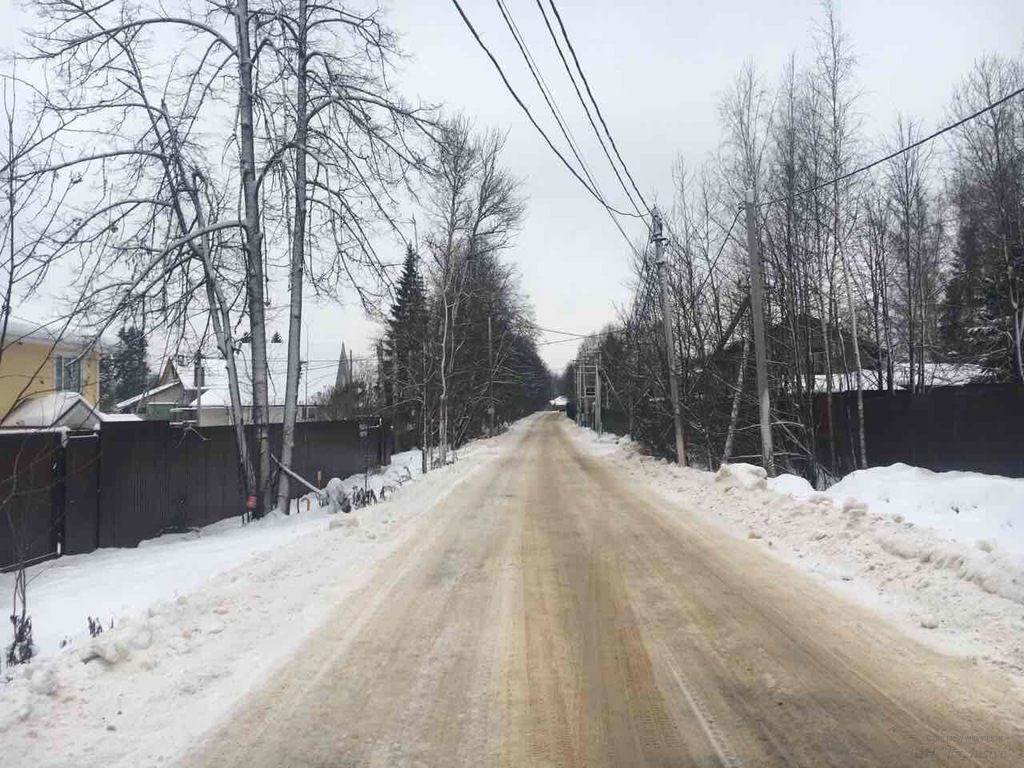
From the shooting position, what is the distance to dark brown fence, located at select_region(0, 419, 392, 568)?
830 centimetres

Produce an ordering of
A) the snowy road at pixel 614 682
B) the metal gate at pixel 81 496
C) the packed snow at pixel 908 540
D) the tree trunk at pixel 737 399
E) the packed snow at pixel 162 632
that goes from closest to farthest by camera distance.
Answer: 1. the snowy road at pixel 614 682
2. the packed snow at pixel 162 632
3. the packed snow at pixel 908 540
4. the metal gate at pixel 81 496
5. the tree trunk at pixel 737 399

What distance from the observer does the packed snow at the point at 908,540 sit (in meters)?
5.44

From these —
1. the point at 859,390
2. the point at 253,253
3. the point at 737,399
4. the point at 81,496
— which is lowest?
the point at 81,496

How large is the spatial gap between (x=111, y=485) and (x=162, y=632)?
5.83 meters

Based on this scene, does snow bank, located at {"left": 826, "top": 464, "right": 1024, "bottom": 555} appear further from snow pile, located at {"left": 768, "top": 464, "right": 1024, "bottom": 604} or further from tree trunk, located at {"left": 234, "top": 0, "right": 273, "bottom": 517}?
tree trunk, located at {"left": 234, "top": 0, "right": 273, "bottom": 517}

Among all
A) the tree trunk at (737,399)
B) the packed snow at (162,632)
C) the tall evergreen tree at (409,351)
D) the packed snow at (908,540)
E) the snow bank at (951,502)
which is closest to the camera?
the packed snow at (162,632)

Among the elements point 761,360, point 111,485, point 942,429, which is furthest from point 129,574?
point 942,429

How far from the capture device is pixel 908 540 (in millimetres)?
7391

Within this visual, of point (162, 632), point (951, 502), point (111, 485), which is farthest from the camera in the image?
point (951, 502)

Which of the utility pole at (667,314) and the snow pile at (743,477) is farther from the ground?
the utility pole at (667,314)

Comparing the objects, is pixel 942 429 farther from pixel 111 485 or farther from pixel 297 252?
pixel 111 485

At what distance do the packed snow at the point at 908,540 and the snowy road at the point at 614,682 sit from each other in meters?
0.41

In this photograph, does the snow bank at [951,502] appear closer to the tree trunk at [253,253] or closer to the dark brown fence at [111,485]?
the dark brown fence at [111,485]

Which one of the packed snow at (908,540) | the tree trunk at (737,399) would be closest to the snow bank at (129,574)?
the packed snow at (908,540)
